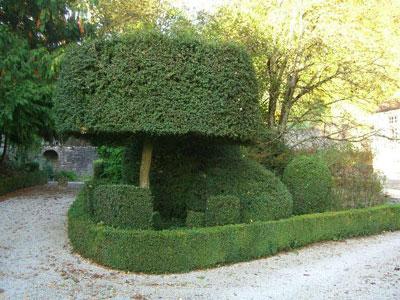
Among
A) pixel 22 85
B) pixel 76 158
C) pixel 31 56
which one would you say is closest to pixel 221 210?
pixel 22 85

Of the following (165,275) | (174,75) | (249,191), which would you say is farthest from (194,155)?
(165,275)

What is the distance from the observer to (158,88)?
7.72 metres

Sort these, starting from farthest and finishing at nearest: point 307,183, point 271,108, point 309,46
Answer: point 271,108 < point 309,46 < point 307,183

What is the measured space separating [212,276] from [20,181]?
11.6m

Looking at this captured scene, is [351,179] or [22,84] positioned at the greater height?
[22,84]

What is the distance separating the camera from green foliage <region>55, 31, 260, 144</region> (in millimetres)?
7680

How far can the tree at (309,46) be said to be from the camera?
12.4 meters

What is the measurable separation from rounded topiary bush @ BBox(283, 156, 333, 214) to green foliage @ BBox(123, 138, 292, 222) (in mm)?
1038

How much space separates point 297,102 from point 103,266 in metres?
8.92

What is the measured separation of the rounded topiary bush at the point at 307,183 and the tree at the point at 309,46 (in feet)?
6.39

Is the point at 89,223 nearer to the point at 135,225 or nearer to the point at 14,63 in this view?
the point at 135,225

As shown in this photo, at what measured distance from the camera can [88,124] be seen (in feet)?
25.7

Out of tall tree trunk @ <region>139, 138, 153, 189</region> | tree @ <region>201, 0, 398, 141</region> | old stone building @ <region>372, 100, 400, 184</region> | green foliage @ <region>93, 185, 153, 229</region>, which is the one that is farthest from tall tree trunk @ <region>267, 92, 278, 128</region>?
old stone building @ <region>372, 100, 400, 184</region>

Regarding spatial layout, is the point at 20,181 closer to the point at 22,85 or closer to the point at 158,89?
the point at 22,85
